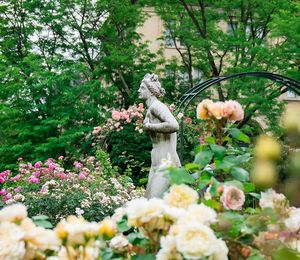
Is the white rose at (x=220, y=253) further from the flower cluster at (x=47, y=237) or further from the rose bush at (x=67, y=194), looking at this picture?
the rose bush at (x=67, y=194)

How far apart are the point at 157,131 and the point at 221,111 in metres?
4.91

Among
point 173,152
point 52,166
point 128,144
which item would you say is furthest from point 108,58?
point 173,152

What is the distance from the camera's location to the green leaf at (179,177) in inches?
89.7

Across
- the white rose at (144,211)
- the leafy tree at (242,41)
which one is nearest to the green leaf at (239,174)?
the white rose at (144,211)

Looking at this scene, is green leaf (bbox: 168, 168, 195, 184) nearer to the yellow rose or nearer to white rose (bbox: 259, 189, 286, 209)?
white rose (bbox: 259, 189, 286, 209)

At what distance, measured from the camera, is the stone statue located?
7117 millimetres

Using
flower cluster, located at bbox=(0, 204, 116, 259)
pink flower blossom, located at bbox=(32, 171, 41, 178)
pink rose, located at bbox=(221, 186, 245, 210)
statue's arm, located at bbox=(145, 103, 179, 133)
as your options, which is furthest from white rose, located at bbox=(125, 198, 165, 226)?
pink flower blossom, located at bbox=(32, 171, 41, 178)

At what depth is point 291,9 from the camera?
20.0m

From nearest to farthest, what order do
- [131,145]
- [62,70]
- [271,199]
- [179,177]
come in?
[271,199], [179,177], [62,70], [131,145]

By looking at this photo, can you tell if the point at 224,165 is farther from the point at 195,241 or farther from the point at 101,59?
the point at 101,59

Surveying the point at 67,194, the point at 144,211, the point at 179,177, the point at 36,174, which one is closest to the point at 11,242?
the point at 144,211

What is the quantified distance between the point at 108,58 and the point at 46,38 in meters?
2.63

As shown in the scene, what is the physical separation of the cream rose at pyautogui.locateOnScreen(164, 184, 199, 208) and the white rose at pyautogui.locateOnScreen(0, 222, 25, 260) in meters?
0.55

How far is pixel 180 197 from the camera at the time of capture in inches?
84.7
